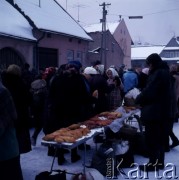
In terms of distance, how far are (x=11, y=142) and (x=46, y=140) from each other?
1.83 meters

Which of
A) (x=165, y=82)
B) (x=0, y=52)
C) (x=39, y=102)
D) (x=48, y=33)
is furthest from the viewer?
(x=48, y=33)

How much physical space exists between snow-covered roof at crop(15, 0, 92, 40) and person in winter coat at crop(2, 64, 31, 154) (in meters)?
12.2

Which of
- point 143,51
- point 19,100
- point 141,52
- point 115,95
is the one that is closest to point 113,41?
point 141,52

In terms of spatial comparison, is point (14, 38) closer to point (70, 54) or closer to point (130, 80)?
point (130, 80)

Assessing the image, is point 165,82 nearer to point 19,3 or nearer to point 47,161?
point 47,161

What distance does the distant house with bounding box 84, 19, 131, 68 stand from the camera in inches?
1466

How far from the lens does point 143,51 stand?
6481 centimetres

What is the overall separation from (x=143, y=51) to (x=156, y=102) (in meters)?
60.6

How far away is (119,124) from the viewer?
6254 millimetres

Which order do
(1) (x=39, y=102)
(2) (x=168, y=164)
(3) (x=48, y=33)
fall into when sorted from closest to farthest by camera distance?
(2) (x=168, y=164), (1) (x=39, y=102), (3) (x=48, y=33)

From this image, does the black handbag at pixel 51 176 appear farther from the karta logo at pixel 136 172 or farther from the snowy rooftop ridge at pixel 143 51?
the snowy rooftop ridge at pixel 143 51

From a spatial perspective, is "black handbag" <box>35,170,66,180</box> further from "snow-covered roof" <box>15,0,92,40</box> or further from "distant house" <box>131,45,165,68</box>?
"distant house" <box>131,45,165,68</box>

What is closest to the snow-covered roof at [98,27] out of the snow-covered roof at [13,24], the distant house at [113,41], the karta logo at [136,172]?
the distant house at [113,41]

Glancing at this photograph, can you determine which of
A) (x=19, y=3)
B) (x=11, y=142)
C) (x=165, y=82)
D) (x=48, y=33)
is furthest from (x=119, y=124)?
(x=19, y=3)
